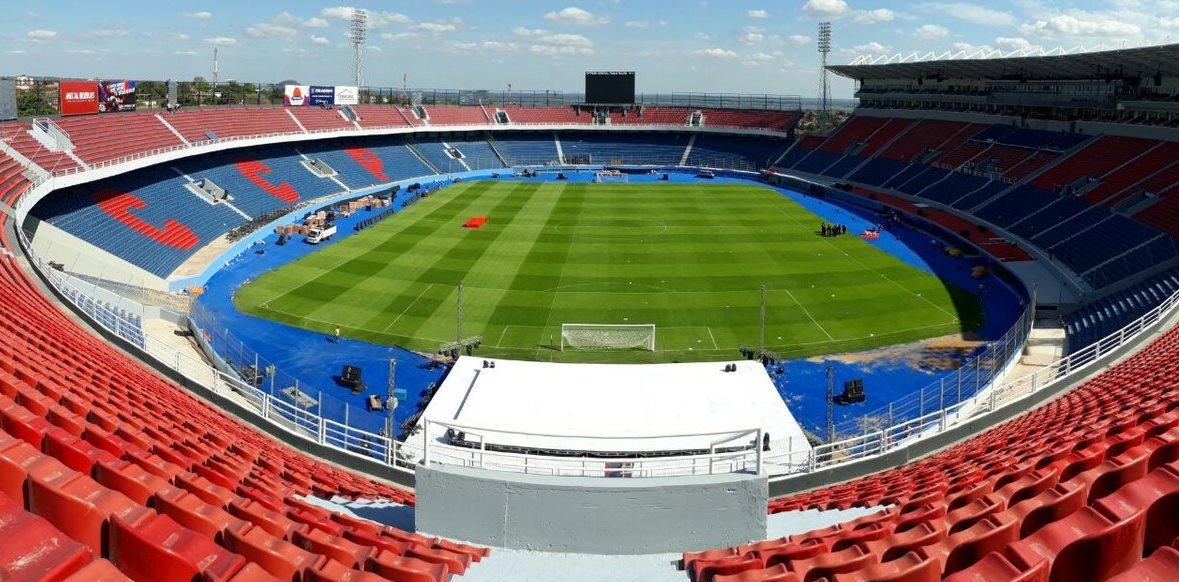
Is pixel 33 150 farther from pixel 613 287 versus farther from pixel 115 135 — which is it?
pixel 613 287

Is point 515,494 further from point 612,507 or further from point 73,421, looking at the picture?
point 73,421

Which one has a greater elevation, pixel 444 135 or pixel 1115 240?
pixel 444 135

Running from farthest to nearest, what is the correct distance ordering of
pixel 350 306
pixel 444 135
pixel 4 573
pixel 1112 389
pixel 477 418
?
pixel 444 135 → pixel 350 306 → pixel 477 418 → pixel 1112 389 → pixel 4 573

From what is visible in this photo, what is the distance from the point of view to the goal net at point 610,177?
8345 centimetres

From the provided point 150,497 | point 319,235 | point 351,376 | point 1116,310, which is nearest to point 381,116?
point 319,235

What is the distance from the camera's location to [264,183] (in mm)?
62875

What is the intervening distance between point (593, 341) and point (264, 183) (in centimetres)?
4207

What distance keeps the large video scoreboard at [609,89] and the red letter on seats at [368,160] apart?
34376 millimetres

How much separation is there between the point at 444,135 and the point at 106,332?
79.8m

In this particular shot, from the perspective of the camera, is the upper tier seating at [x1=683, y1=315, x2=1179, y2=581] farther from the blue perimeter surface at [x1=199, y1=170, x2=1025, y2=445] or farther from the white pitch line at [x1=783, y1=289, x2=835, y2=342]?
the white pitch line at [x1=783, y1=289, x2=835, y2=342]

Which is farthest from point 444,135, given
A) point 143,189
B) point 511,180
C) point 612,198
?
point 143,189

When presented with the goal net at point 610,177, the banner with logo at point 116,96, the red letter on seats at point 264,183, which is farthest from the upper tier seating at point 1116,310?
the banner with logo at point 116,96

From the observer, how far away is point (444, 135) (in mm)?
96062

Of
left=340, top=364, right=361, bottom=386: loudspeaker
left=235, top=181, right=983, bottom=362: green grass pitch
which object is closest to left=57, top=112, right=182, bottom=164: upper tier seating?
left=235, top=181, right=983, bottom=362: green grass pitch
